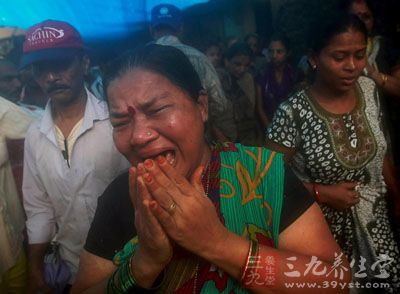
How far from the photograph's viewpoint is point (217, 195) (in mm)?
1285

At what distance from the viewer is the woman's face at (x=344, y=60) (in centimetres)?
205

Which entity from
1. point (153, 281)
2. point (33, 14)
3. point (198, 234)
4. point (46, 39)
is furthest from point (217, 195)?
point (33, 14)

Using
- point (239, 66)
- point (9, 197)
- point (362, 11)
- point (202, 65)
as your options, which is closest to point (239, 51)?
point (239, 66)

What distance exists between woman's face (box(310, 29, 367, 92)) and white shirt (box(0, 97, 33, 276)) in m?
2.07

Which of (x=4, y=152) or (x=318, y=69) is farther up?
(x=318, y=69)

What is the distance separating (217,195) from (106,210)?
1.46 ft

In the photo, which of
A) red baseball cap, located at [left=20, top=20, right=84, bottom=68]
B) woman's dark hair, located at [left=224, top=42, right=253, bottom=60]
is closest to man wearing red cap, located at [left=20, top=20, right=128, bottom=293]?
red baseball cap, located at [left=20, top=20, right=84, bottom=68]

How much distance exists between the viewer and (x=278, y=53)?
17.4 feet

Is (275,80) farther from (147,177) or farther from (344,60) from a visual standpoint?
(147,177)

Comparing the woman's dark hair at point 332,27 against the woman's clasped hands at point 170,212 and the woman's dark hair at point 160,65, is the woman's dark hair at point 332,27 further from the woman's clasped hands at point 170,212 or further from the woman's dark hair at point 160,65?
the woman's clasped hands at point 170,212

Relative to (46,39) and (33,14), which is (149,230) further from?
(33,14)

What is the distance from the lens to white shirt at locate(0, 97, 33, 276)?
2439 millimetres

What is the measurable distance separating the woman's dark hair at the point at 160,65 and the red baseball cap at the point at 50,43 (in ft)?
3.68

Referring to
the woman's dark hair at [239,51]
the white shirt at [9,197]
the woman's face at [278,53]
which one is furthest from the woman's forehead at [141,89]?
the woman's dark hair at [239,51]
